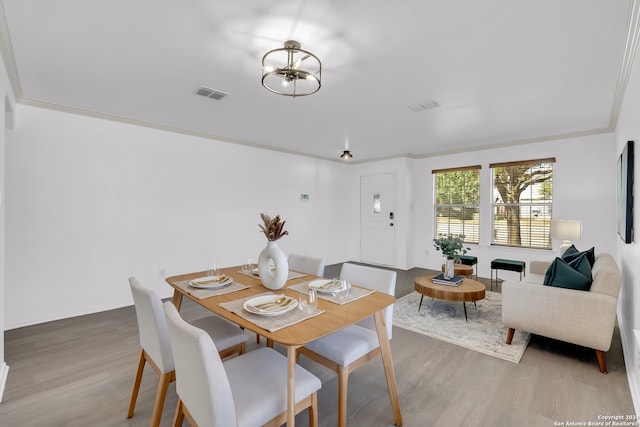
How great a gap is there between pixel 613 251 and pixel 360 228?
4.18 metres

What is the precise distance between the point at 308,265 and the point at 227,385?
64.4 inches

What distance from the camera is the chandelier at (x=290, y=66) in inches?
82.1

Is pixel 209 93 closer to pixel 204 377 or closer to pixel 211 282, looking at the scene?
pixel 211 282

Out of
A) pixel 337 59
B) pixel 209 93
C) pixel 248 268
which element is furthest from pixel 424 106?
pixel 248 268

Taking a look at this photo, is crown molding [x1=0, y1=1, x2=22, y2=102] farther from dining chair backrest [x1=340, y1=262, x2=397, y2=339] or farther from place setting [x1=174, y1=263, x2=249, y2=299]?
dining chair backrest [x1=340, y1=262, x2=397, y2=339]

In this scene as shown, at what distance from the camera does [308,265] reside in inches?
108

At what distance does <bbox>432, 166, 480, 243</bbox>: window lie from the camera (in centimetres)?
548

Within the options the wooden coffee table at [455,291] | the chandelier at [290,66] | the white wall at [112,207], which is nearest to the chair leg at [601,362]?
the wooden coffee table at [455,291]

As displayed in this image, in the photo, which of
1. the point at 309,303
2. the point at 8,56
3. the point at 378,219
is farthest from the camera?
→ the point at 378,219

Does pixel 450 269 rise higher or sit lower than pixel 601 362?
higher

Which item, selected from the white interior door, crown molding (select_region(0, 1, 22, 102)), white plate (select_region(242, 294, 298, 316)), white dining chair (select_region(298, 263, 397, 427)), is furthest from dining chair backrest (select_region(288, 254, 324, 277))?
the white interior door

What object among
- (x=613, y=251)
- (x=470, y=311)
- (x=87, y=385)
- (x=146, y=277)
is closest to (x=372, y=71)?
(x=470, y=311)

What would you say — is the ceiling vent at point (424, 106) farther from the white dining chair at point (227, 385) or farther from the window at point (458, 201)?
the white dining chair at point (227, 385)

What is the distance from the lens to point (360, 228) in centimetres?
686
